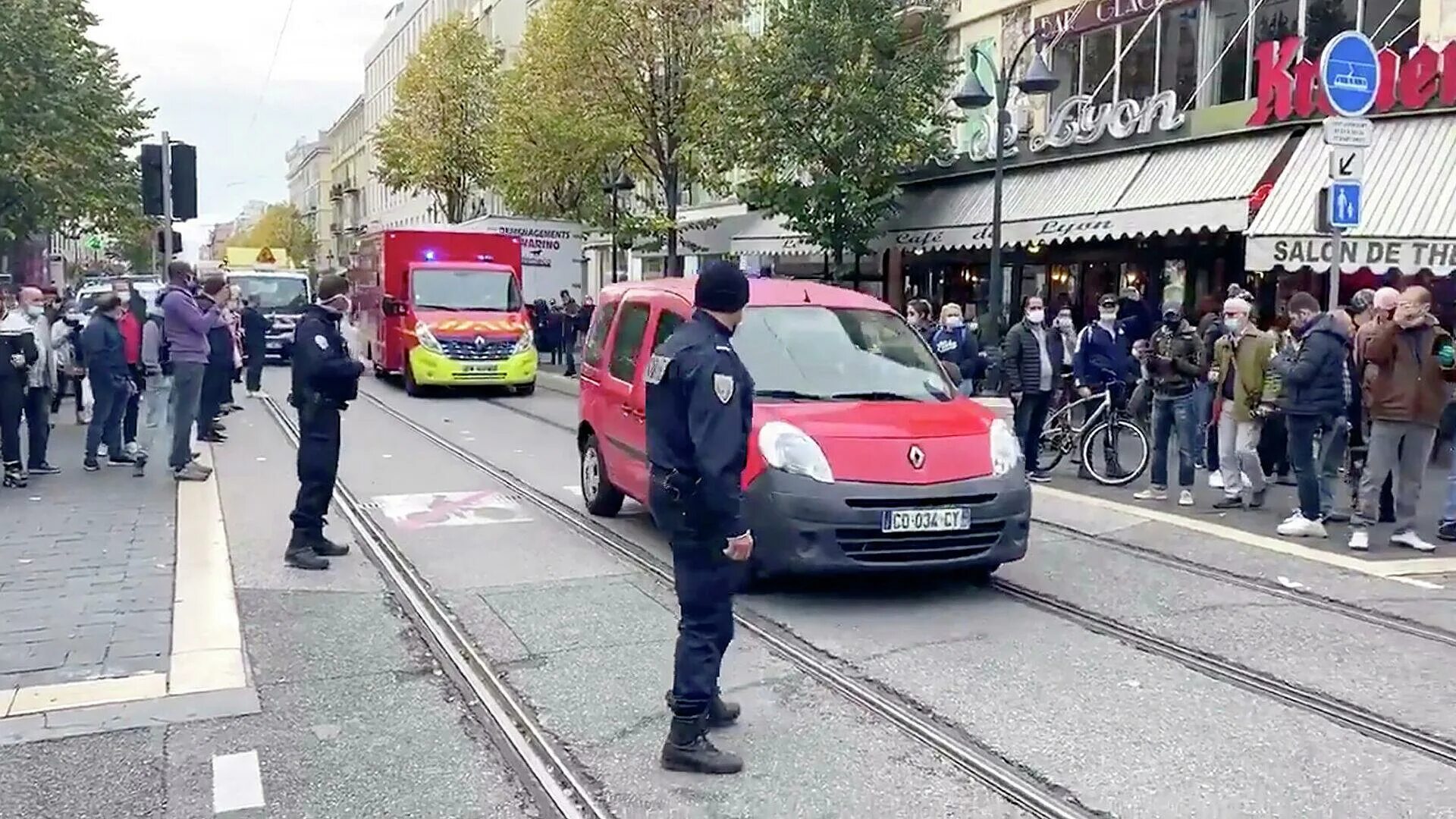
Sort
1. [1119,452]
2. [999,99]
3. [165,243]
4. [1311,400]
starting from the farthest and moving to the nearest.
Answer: [165,243]
[999,99]
[1119,452]
[1311,400]

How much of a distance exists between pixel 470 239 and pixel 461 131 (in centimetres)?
2238

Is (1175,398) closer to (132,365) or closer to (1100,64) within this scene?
(132,365)

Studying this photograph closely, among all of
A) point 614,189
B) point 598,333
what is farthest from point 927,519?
point 614,189

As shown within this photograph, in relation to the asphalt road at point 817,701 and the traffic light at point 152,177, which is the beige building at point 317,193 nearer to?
the traffic light at point 152,177

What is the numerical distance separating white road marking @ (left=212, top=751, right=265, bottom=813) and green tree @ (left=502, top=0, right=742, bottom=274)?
69.1ft

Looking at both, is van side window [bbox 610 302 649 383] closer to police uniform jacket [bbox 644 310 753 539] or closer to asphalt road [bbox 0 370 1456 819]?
asphalt road [bbox 0 370 1456 819]

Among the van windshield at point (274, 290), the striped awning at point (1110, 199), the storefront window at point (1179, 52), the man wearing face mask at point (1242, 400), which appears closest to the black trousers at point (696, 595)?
the man wearing face mask at point (1242, 400)

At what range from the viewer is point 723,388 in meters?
4.86

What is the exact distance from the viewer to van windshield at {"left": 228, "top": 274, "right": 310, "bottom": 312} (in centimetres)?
3272

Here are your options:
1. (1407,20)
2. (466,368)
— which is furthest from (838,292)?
(466,368)

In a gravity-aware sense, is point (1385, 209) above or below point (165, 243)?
above

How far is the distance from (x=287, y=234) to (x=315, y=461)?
408 ft

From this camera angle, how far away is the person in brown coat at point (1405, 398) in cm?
925

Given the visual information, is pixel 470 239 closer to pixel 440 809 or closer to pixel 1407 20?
pixel 1407 20
